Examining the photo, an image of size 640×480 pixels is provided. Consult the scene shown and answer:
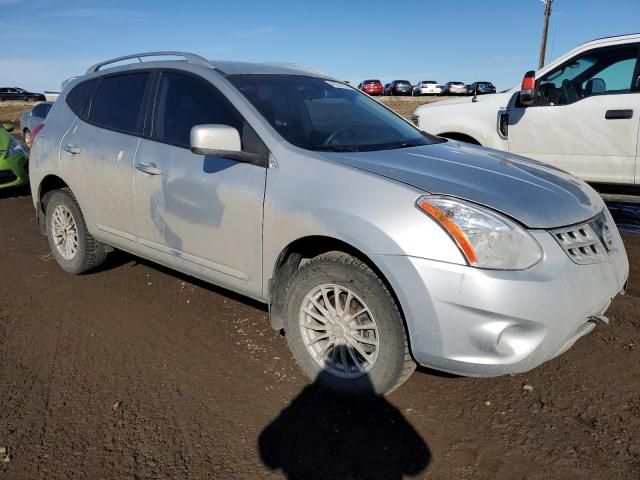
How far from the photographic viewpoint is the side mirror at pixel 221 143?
9.87 ft

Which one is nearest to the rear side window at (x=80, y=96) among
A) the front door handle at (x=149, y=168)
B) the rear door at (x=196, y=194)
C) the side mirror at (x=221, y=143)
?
the rear door at (x=196, y=194)

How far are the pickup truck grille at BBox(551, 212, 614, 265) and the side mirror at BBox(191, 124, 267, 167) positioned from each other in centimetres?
160

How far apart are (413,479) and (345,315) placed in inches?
33.8

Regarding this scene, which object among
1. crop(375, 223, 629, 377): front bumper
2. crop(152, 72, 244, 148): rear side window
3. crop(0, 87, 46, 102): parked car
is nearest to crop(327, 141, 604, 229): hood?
crop(375, 223, 629, 377): front bumper

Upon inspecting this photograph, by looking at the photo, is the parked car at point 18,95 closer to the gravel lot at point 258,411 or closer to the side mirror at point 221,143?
the gravel lot at point 258,411

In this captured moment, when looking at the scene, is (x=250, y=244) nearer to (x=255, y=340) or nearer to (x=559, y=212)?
(x=255, y=340)

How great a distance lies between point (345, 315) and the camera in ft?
9.40

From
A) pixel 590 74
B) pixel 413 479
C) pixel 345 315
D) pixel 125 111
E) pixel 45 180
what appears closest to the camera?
pixel 413 479

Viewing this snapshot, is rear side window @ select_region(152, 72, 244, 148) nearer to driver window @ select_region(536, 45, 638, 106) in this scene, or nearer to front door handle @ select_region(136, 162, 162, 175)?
front door handle @ select_region(136, 162, 162, 175)

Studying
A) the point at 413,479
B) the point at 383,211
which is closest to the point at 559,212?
the point at 383,211

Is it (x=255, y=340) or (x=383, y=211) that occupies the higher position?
(x=383, y=211)

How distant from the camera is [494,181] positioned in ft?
9.27

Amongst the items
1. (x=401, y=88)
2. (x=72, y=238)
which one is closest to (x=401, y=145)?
(x=72, y=238)

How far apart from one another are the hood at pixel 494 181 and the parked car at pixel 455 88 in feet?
129
